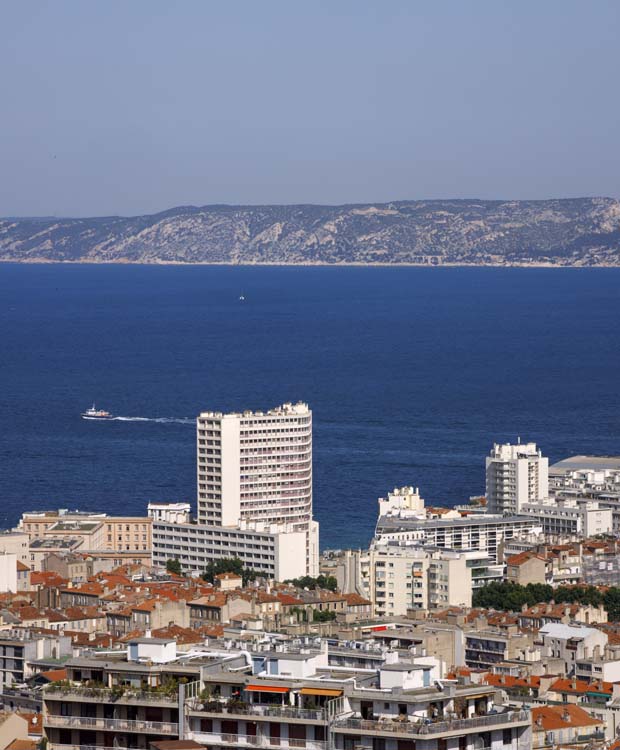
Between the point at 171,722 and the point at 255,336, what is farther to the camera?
the point at 255,336

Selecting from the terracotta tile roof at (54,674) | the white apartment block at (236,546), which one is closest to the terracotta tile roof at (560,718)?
the terracotta tile roof at (54,674)

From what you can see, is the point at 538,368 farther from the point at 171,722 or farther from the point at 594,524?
the point at 171,722

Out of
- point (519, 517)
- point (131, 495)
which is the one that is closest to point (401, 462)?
point (131, 495)

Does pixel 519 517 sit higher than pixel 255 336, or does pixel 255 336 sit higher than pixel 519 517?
pixel 255 336

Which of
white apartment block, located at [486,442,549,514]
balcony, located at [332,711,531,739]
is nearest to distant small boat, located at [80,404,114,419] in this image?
white apartment block, located at [486,442,549,514]

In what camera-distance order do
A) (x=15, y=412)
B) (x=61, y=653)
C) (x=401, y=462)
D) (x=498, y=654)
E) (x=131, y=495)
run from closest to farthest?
(x=61, y=653)
(x=498, y=654)
(x=131, y=495)
(x=401, y=462)
(x=15, y=412)

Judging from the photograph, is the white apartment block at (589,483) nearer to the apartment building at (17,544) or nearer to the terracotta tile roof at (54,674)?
the apartment building at (17,544)

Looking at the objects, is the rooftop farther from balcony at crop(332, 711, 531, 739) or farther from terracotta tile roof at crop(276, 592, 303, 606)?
balcony at crop(332, 711, 531, 739)
